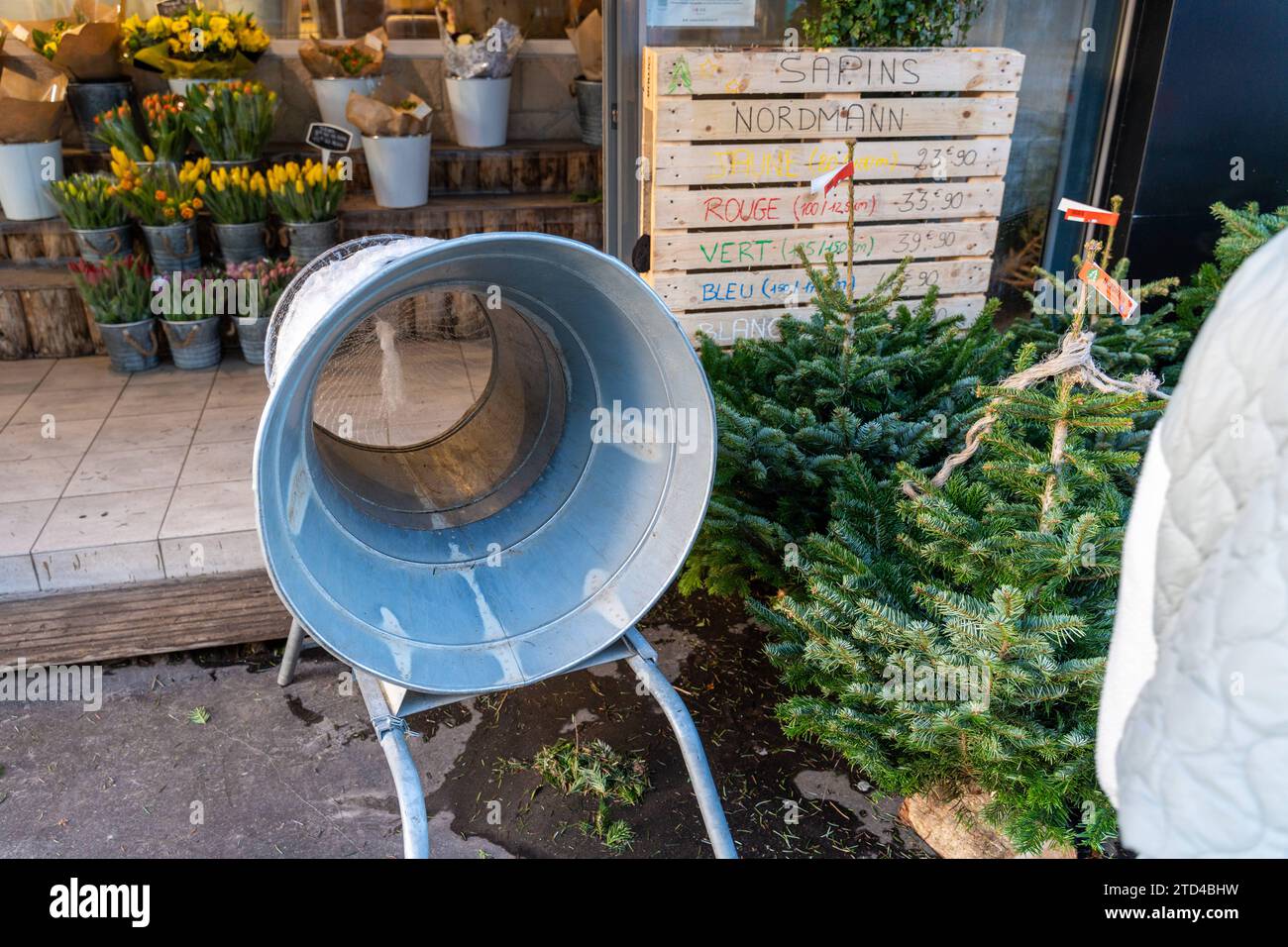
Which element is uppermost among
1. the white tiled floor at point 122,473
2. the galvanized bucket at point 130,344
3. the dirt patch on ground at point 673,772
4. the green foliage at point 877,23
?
the green foliage at point 877,23

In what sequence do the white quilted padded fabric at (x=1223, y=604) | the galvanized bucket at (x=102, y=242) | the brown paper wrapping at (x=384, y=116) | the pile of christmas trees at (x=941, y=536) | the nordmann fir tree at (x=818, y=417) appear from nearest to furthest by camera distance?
the white quilted padded fabric at (x=1223, y=604), the pile of christmas trees at (x=941, y=536), the nordmann fir tree at (x=818, y=417), the galvanized bucket at (x=102, y=242), the brown paper wrapping at (x=384, y=116)

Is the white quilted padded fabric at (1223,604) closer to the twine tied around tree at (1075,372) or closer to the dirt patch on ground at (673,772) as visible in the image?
the twine tied around tree at (1075,372)

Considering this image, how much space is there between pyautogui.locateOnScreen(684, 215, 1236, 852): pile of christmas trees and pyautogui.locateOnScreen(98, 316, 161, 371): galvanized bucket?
2.78 meters

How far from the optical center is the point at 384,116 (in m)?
4.84

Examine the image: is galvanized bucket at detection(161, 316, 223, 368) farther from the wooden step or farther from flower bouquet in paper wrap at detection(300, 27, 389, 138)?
the wooden step

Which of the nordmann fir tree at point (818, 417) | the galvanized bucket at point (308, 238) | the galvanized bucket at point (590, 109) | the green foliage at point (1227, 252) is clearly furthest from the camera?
the galvanized bucket at point (590, 109)

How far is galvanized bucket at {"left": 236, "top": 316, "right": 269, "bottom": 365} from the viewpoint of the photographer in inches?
175

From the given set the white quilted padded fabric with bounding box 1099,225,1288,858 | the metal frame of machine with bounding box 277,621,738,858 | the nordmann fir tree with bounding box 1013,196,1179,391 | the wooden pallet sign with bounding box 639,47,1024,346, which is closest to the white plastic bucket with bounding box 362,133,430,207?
the wooden pallet sign with bounding box 639,47,1024,346

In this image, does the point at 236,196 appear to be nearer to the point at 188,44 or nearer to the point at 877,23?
the point at 188,44

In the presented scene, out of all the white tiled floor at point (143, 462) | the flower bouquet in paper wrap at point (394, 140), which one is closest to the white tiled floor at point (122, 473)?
the white tiled floor at point (143, 462)

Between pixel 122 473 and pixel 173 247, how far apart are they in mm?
1461

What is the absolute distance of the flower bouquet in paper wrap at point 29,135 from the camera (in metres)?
4.50

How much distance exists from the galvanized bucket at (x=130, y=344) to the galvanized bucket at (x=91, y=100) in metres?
1.55

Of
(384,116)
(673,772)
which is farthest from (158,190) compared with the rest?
(673,772)
